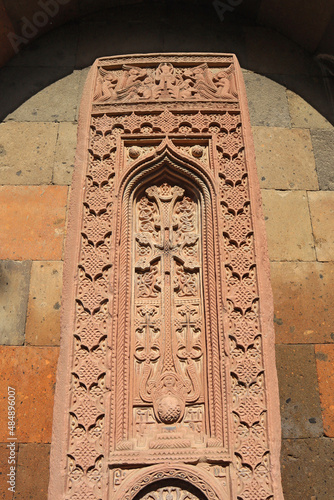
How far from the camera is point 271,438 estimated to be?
277cm

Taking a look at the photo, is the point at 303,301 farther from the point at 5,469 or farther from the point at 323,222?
the point at 5,469

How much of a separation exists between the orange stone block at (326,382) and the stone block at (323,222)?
0.78 m

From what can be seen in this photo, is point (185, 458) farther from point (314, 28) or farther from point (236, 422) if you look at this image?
point (314, 28)

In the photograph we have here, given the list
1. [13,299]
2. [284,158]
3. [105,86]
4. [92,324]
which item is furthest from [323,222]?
[13,299]

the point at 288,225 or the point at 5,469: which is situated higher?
the point at 288,225

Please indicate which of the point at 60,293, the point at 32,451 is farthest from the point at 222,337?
the point at 32,451

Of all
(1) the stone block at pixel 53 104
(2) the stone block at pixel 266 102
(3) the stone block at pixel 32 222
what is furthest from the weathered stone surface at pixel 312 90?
(3) the stone block at pixel 32 222

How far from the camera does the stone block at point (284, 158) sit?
371cm

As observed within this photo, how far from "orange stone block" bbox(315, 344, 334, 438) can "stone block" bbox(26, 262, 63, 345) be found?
2.06 meters

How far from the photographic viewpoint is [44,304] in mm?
3312

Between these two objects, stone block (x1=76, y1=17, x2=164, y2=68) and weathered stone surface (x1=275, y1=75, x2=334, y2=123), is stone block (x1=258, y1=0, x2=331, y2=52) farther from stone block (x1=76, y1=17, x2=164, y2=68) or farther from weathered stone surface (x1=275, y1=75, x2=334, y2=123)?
stone block (x1=76, y1=17, x2=164, y2=68)

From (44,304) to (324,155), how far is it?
287 centimetres

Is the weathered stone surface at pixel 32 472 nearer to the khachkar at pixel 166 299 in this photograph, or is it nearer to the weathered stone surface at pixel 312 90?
the khachkar at pixel 166 299

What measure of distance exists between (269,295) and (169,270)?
0.82 m
